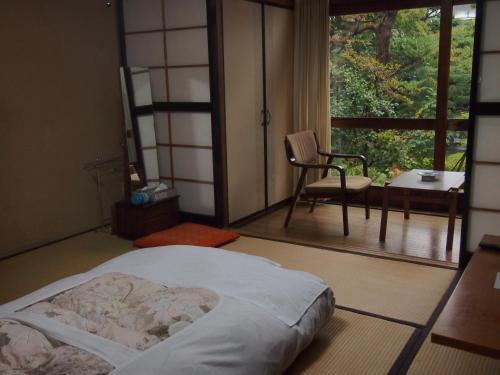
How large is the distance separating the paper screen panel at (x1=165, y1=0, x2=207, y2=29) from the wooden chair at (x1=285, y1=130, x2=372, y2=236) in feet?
4.35

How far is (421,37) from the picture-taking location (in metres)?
5.15

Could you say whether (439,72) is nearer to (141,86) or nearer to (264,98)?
(264,98)

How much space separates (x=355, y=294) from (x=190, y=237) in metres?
1.58

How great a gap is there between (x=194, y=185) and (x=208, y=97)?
2.80 ft

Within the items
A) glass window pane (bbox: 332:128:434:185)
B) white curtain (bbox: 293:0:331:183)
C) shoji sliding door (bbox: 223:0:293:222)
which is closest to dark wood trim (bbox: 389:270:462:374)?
shoji sliding door (bbox: 223:0:293:222)

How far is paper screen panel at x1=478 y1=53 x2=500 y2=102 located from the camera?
130 inches

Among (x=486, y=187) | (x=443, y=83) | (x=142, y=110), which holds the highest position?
(x=443, y=83)

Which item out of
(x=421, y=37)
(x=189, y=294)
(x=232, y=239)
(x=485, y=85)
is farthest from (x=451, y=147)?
(x=189, y=294)

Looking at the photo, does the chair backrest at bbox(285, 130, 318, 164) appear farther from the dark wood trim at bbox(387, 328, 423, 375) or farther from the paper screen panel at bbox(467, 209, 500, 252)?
the dark wood trim at bbox(387, 328, 423, 375)

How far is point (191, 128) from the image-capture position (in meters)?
4.69

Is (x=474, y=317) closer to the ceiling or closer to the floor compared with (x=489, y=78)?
closer to the floor

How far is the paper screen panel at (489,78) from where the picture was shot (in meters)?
3.30

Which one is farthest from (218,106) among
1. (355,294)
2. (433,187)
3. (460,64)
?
(460,64)

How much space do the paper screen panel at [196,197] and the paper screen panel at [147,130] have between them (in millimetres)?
473
